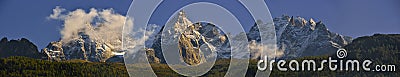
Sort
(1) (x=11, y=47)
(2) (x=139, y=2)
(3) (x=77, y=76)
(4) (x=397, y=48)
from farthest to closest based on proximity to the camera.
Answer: (1) (x=11, y=47), (4) (x=397, y=48), (3) (x=77, y=76), (2) (x=139, y=2)

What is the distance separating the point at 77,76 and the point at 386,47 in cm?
6088

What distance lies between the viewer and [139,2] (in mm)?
20156

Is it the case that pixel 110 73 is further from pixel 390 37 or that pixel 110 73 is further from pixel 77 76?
pixel 390 37

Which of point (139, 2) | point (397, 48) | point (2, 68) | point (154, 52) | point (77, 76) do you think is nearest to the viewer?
point (139, 2)

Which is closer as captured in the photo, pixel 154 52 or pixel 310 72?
pixel 310 72

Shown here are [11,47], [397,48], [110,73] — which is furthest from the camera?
[11,47]

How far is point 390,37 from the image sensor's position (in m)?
118

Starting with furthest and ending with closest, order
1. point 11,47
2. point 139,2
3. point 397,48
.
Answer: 1. point 11,47
2. point 397,48
3. point 139,2

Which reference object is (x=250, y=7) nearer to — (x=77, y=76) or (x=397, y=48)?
(x=77, y=76)

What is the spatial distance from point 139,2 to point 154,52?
177 meters

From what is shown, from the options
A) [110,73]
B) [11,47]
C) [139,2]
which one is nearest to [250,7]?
[139,2]

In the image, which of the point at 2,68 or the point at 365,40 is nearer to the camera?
the point at 2,68

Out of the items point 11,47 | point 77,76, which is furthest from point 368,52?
point 11,47

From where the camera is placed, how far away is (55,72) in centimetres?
8250
